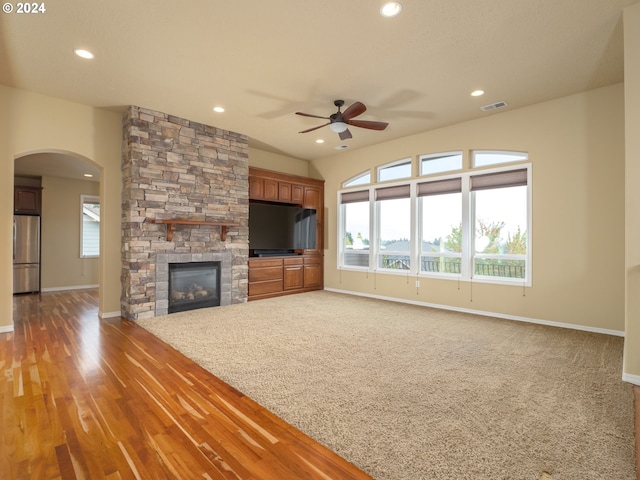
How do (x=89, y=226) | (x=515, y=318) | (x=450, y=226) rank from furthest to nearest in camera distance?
(x=89, y=226) → (x=450, y=226) → (x=515, y=318)

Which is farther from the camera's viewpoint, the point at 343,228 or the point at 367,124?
the point at 343,228

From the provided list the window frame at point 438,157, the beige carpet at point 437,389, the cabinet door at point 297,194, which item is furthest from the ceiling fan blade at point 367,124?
the cabinet door at point 297,194

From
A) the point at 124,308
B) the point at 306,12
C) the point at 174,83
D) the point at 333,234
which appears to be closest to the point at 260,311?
the point at 124,308

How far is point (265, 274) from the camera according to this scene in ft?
21.6

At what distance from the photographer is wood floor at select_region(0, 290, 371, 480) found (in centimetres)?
169

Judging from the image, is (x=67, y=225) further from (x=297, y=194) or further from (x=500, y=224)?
(x=500, y=224)

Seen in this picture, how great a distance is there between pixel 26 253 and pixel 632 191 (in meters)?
10.2

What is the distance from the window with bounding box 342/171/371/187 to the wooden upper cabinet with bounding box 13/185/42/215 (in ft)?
22.9

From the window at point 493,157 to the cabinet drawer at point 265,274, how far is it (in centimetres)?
422

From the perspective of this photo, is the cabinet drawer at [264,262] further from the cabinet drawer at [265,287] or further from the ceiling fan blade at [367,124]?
the ceiling fan blade at [367,124]

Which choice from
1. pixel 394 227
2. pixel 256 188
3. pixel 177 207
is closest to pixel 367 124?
pixel 394 227

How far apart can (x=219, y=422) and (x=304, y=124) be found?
→ 15.4ft

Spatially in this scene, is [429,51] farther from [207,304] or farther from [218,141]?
[207,304]

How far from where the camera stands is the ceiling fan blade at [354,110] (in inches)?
156
